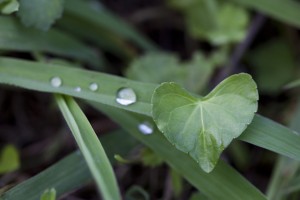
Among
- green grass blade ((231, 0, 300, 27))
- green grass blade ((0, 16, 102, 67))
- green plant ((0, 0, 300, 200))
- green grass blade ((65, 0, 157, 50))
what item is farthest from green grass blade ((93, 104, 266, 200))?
green grass blade ((231, 0, 300, 27))

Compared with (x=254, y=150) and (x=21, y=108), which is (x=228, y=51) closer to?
(x=254, y=150)

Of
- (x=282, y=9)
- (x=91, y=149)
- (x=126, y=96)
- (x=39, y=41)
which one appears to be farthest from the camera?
(x=282, y=9)

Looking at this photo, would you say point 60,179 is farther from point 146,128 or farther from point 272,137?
point 272,137

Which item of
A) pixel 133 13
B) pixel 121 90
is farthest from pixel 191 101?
pixel 133 13

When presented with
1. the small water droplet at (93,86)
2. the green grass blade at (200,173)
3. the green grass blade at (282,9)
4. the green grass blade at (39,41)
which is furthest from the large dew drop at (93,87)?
the green grass blade at (282,9)

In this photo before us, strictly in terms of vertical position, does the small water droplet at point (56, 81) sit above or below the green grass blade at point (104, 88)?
below

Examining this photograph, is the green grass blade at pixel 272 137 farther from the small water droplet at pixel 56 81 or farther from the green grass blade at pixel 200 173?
the small water droplet at pixel 56 81

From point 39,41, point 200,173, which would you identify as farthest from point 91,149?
point 39,41
